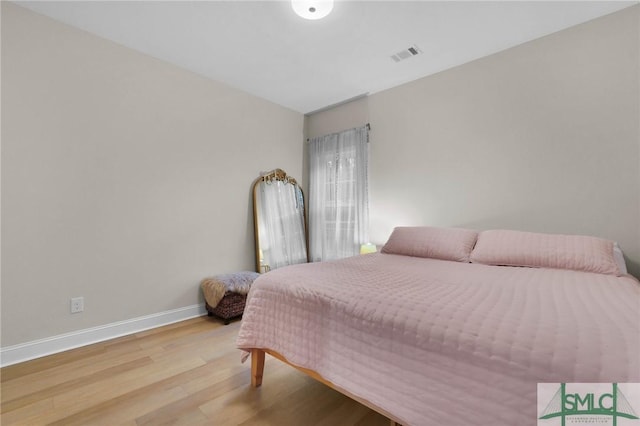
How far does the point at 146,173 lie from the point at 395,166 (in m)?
2.50

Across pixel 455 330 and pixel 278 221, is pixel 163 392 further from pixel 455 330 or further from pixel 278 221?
pixel 278 221

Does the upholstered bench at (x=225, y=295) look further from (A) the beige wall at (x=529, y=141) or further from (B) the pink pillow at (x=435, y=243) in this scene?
(A) the beige wall at (x=529, y=141)

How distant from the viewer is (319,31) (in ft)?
7.34

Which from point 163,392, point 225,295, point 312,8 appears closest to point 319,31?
point 312,8

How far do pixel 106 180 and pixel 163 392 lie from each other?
171 cm

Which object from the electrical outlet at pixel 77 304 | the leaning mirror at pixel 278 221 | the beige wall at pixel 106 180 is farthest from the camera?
the leaning mirror at pixel 278 221

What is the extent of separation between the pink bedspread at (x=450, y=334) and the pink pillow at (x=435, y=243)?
1.98ft

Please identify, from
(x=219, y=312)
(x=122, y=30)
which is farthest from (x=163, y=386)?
(x=122, y=30)

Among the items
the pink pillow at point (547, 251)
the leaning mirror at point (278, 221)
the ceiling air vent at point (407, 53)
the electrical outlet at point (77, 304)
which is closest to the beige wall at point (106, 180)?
the electrical outlet at point (77, 304)

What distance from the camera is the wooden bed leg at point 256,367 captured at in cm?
161

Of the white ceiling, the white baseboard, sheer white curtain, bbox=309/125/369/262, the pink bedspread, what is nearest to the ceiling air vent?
the white ceiling

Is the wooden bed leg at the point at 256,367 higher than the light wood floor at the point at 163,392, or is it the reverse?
the wooden bed leg at the point at 256,367

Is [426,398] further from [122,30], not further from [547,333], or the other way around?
[122,30]

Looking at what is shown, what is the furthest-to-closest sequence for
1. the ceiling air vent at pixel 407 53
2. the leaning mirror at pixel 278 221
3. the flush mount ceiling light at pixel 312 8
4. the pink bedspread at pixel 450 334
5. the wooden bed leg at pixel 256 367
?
the leaning mirror at pixel 278 221 < the ceiling air vent at pixel 407 53 < the flush mount ceiling light at pixel 312 8 < the wooden bed leg at pixel 256 367 < the pink bedspread at pixel 450 334
